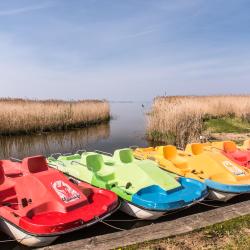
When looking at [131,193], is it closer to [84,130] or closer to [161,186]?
[161,186]

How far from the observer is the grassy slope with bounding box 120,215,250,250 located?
4109 mm

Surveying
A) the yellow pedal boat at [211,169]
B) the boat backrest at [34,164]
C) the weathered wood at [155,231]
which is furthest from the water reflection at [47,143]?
the weathered wood at [155,231]

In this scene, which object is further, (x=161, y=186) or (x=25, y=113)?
(x=25, y=113)

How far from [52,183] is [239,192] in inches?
128

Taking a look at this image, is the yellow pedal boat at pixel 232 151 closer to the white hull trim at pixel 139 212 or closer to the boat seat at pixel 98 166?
the boat seat at pixel 98 166

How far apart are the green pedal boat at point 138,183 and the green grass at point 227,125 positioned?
10.2 meters

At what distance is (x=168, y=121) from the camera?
14914 mm

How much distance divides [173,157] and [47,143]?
8.67 meters

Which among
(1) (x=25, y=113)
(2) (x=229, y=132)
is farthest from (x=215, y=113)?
(1) (x=25, y=113)

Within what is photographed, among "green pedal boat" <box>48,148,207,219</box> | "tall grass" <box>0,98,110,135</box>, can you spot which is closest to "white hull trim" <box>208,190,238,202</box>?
"green pedal boat" <box>48,148,207,219</box>

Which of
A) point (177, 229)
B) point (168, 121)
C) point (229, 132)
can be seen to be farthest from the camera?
point (229, 132)

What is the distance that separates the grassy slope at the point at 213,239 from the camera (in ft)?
13.5

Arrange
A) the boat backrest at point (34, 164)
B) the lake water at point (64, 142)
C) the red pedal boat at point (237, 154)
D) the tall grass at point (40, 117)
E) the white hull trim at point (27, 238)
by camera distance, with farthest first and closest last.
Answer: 1. the tall grass at point (40, 117)
2. the lake water at point (64, 142)
3. the red pedal boat at point (237, 154)
4. the boat backrest at point (34, 164)
5. the white hull trim at point (27, 238)

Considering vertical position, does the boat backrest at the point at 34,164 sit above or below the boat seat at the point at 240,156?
above
